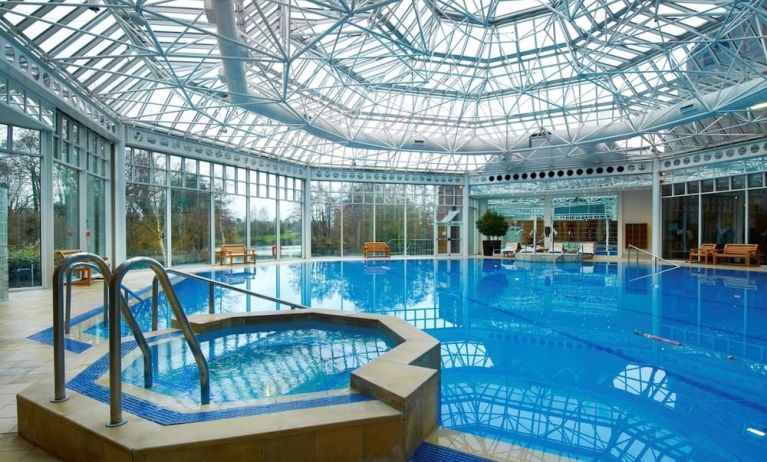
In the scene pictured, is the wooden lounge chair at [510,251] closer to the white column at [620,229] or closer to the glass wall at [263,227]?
the white column at [620,229]

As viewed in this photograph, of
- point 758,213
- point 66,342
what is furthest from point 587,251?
point 66,342

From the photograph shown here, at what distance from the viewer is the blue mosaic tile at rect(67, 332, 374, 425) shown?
8.81 feet

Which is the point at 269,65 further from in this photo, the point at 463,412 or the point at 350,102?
the point at 463,412

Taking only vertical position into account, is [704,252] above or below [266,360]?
above

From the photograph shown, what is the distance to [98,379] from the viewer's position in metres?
3.20

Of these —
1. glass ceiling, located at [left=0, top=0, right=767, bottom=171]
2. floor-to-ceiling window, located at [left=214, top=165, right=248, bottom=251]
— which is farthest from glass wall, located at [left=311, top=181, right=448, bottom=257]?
floor-to-ceiling window, located at [left=214, top=165, right=248, bottom=251]

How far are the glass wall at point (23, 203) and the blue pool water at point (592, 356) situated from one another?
319 centimetres

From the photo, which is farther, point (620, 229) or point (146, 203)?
point (620, 229)

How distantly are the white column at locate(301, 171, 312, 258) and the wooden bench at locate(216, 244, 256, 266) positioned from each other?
Result: 3863 millimetres

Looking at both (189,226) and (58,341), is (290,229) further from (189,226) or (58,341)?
(58,341)

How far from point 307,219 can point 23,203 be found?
41.3ft

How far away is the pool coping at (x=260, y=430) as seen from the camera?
7.36 ft

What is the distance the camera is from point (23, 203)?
29.7 feet

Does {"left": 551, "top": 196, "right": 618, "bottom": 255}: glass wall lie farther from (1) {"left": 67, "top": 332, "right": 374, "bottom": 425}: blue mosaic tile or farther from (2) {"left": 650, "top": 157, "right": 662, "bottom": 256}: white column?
(1) {"left": 67, "top": 332, "right": 374, "bottom": 425}: blue mosaic tile
